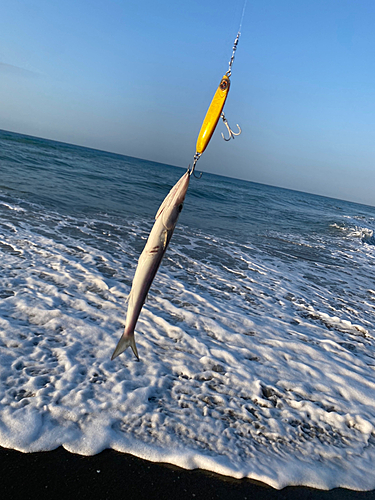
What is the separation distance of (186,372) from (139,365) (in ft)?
1.74

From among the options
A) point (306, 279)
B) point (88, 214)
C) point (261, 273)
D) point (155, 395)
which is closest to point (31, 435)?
point (155, 395)

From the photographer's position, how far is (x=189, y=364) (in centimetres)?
409

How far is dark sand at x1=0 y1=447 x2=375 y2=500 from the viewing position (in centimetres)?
231

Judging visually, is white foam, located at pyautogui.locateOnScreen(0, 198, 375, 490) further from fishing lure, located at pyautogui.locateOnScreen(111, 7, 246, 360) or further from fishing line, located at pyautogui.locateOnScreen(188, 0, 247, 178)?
fishing line, located at pyautogui.locateOnScreen(188, 0, 247, 178)

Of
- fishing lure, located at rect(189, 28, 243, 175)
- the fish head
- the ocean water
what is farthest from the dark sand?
fishing lure, located at rect(189, 28, 243, 175)

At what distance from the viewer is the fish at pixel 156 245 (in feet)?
6.12

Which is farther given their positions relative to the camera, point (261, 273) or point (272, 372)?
point (261, 273)

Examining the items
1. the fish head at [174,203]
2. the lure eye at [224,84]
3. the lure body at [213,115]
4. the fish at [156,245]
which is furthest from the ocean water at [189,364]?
the lure eye at [224,84]

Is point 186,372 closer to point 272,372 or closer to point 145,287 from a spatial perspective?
point 272,372

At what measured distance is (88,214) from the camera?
39.1ft

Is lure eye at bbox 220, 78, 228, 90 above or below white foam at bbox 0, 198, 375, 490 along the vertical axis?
above

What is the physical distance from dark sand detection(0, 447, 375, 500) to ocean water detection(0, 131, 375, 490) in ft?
0.26

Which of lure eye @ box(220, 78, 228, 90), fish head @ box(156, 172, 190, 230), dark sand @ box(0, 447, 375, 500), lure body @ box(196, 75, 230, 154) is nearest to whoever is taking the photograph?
fish head @ box(156, 172, 190, 230)

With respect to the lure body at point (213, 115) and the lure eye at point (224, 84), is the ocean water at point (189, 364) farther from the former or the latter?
the lure eye at point (224, 84)
